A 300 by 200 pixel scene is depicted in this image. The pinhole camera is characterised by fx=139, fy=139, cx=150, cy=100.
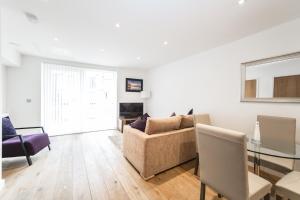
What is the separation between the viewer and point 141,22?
2.24 meters

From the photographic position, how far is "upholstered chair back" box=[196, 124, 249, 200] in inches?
43.6

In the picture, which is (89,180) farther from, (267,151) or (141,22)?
(141,22)

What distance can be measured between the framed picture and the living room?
1.87 metres

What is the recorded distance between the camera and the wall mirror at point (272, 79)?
6.86 ft

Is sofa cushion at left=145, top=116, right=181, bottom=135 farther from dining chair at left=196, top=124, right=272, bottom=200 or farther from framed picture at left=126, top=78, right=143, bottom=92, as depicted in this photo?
framed picture at left=126, top=78, right=143, bottom=92

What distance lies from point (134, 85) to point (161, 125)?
3.85m

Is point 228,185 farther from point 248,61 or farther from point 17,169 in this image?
point 17,169

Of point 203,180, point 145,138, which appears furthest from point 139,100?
point 203,180

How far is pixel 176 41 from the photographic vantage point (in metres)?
2.99

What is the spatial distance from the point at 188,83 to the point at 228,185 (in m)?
3.06

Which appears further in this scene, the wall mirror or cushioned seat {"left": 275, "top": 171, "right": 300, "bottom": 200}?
the wall mirror

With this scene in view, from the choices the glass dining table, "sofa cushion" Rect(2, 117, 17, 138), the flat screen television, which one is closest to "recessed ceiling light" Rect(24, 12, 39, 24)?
"sofa cushion" Rect(2, 117, 17, 138)

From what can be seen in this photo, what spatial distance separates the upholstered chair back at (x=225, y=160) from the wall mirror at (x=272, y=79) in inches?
69.7

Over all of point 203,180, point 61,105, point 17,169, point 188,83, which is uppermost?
point 188,83
